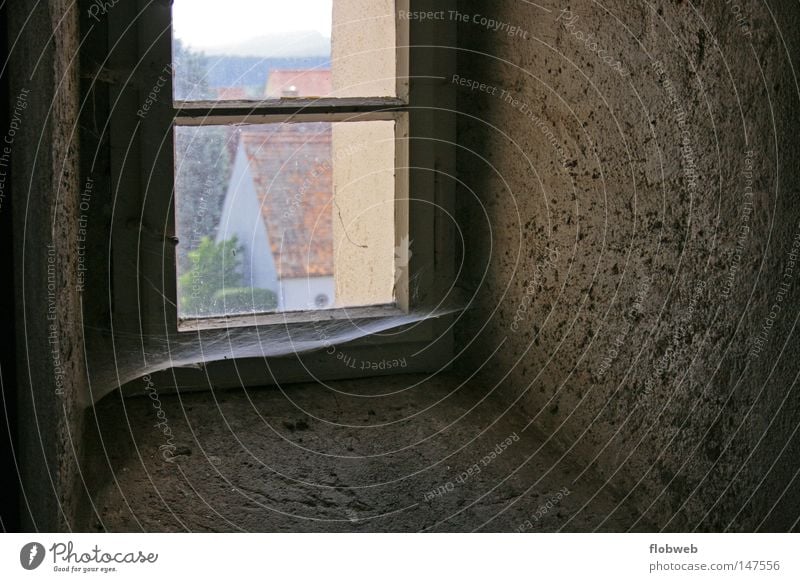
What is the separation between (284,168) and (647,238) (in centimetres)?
57

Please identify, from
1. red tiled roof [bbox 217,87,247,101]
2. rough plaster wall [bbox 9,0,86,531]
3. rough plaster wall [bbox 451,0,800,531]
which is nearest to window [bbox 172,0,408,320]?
red tiled roof [bbox 217,87,247,101]

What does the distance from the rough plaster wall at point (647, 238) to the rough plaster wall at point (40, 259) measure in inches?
23.5

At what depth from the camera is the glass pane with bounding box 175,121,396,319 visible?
132 centimetres

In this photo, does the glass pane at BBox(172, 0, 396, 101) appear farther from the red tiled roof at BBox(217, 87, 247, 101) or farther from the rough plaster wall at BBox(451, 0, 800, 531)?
the rough plaster wall at BBox(451, 0, 800, 531)

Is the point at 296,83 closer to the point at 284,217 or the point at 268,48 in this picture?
the point at 268,48

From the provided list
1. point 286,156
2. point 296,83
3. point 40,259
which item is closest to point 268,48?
point 296,83

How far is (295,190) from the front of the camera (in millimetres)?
1418

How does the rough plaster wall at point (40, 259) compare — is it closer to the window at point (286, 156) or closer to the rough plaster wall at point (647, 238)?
the window at point (286, 156)

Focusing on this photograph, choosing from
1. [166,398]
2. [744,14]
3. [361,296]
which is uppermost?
[744,14]

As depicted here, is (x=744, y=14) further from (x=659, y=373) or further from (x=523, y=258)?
(x=523, y=258)

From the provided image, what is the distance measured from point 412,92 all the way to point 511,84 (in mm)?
145

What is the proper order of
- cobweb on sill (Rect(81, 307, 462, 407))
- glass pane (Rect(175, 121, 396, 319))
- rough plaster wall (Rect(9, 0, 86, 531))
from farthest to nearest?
glass pane (Rect(175, 121, 396, 319)) → cobweb on sill (Rect(81, 307, 462, 407)) → rough plaster wall (Rect(9, 0, 86, 531))

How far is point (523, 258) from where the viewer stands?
4.22 ft
